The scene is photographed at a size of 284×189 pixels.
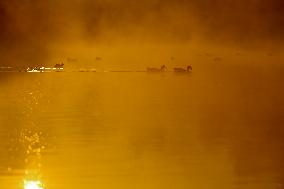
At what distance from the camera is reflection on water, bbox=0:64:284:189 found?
11.3 m

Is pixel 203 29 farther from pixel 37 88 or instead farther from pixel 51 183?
pixel 51 183

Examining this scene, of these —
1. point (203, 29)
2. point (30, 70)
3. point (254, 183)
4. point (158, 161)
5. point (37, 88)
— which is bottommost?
point (254, 183)

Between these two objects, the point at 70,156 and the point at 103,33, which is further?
the point at 103,33

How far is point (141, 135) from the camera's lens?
1512 centimetres

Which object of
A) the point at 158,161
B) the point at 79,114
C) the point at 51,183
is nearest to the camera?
the point at 51,183

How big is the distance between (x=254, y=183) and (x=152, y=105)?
9331mm

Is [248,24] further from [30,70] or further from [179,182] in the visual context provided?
[179,182]

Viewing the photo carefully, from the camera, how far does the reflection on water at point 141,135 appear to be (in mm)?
11328

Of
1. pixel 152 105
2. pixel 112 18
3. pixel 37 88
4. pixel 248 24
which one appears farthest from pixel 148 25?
pixel 152 105

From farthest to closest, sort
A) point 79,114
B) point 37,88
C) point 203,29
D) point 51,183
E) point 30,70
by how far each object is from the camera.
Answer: point 203,29
point 30,70
point 37,88
point 79,114
point 51,183

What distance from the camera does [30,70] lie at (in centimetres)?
3484

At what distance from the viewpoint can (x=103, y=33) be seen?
50844 mm

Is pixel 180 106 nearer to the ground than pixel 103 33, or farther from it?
nearer to the ground

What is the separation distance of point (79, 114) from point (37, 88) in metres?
7.20
